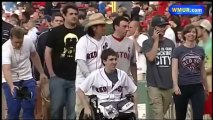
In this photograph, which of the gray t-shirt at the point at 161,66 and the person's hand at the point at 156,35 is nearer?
the person's hand at the point at 156,35

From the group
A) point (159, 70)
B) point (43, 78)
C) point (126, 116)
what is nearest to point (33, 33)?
point (43, 78)

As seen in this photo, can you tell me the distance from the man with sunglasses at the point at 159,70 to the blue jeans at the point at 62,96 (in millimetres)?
1254

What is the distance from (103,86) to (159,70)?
2.36m

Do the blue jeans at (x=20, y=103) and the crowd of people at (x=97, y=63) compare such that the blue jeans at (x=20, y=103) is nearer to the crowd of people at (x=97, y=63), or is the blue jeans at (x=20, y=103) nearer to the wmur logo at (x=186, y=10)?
the crowd of people at (x=97, y=63)

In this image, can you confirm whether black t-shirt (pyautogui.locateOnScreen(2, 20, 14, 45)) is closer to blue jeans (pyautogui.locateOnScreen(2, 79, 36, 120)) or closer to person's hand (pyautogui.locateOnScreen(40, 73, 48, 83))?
person's hand (pyautogui.locateOnScreen(40, 73, 48, 83))

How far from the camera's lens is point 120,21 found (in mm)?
9797

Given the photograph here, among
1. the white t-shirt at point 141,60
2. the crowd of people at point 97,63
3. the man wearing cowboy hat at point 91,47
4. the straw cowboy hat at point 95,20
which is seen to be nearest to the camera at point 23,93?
the crowd of people at point 97,63

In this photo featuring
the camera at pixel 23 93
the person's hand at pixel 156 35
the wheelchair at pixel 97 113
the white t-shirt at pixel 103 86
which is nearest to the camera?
the wheelchair at pixel 97 113

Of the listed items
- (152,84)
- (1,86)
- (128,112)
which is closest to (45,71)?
(1,86)

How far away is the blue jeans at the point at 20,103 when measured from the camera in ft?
34.2

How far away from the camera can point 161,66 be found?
425 inches

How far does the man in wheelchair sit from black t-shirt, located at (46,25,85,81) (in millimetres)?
1729

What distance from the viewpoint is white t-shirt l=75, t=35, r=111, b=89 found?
9.52 meters

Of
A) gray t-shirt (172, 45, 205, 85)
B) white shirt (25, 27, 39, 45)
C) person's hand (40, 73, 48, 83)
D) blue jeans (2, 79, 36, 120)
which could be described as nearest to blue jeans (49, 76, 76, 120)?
person's hand (40, 73, 48, 83)
